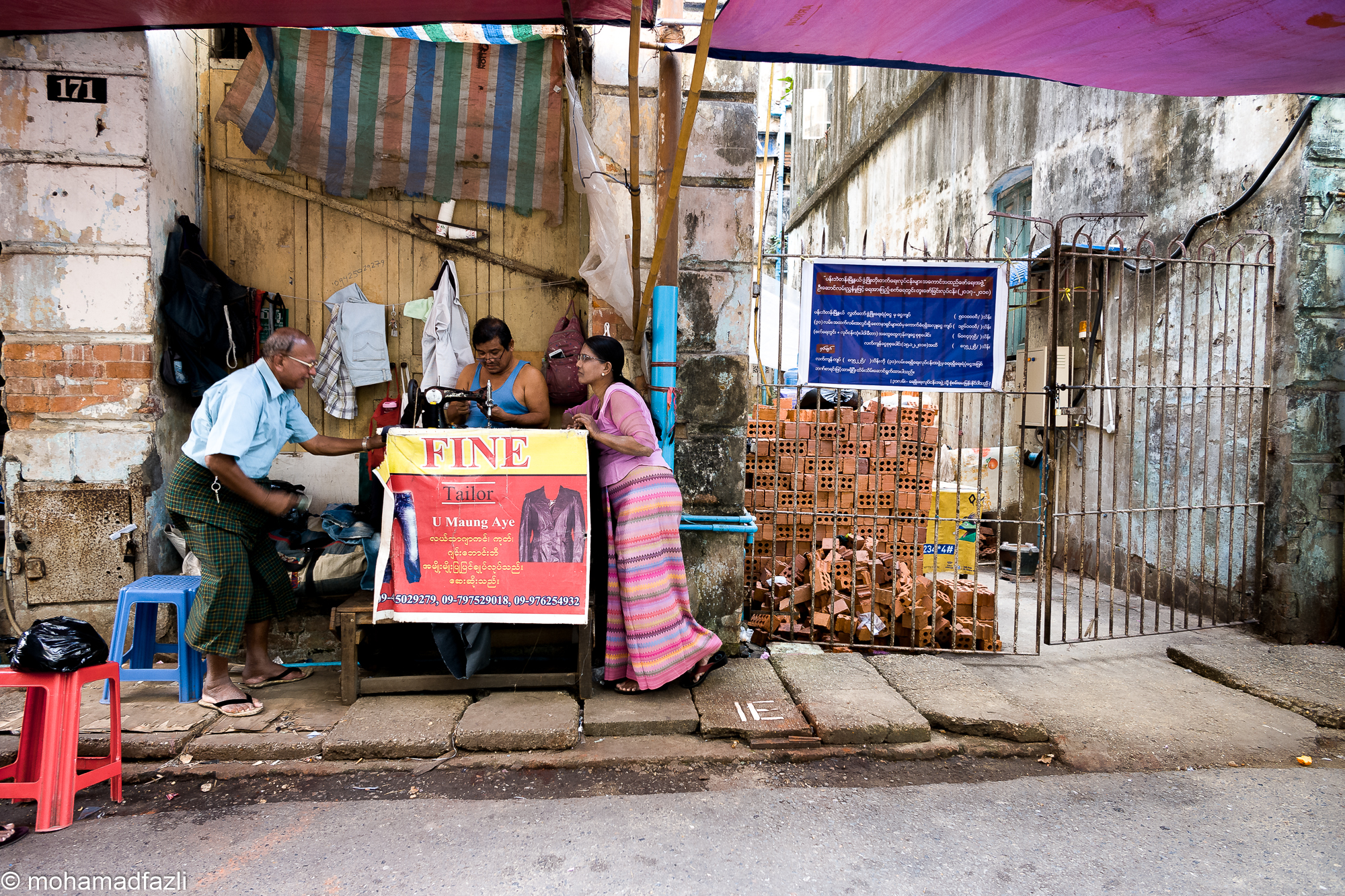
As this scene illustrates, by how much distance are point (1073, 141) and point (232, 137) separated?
24.5 ft

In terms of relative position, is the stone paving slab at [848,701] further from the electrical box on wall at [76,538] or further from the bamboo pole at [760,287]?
the electrical box on wall at [76,538]

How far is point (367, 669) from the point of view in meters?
4.07

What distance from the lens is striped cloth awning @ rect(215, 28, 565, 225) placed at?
4426 mm

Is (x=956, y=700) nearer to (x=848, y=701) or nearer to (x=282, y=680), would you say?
(x=848, y=701)

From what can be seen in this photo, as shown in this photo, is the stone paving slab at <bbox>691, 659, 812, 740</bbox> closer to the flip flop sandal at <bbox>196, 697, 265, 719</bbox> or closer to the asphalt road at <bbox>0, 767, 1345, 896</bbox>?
the asphalt road at <bbox>0, 767, 1345, 896</bbox>

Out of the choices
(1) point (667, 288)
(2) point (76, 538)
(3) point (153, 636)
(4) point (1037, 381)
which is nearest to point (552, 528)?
(1) point (667, 288)

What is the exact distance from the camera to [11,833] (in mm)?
2596

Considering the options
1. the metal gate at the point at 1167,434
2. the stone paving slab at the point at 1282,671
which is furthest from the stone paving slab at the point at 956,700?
the stone paving slab at the point at 1282,671

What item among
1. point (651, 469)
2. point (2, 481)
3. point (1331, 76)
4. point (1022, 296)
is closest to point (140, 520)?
point (2, 481)

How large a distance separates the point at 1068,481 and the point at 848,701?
142 inches

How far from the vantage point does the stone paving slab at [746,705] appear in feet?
11.4

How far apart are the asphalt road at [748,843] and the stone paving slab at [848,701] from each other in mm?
350

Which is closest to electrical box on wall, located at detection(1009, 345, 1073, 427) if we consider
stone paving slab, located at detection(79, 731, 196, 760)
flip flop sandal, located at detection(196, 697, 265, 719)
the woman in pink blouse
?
the woman in pink blouse

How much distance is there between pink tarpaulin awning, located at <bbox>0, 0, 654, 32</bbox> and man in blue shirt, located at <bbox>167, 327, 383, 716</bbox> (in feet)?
5.16
